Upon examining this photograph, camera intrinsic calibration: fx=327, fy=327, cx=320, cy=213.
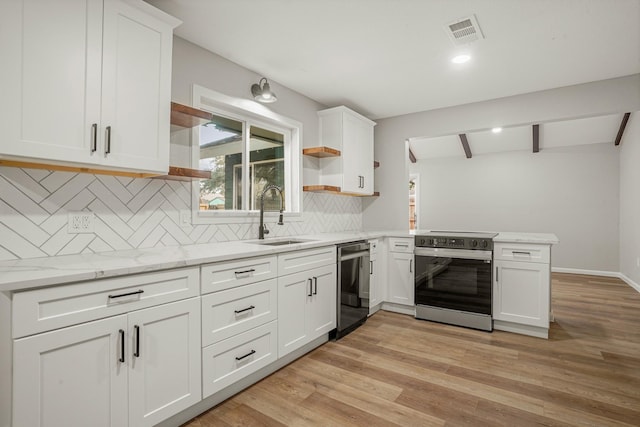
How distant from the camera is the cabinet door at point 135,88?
5.71ft

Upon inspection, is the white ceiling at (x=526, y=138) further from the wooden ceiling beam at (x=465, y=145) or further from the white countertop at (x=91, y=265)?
the white countertop at (x=91, y=265)

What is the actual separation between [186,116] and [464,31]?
211cm

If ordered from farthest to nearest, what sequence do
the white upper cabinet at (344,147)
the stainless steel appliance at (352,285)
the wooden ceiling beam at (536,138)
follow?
the wooden ceiling beam at (536,138) < the white upper cabinet at (344,147) < the stainless steel appliance at (352,285)

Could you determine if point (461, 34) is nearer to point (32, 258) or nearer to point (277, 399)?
point (277, 399)

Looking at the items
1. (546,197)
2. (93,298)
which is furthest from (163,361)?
(546,197)

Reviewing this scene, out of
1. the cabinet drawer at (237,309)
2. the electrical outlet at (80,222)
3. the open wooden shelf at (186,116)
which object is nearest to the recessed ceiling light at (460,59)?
the open wooden shelf at (186,116)

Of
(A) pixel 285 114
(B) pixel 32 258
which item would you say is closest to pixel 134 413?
(B) pixel 32 258

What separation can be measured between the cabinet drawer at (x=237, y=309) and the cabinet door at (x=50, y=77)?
1.02 metres

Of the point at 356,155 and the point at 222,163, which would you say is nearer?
the point at 222,163

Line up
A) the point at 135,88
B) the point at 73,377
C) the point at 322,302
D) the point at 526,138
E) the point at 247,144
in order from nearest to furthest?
1. the point at 73,377
2. the point at 135,88
3. the point at 322,302
4. the point at 247,144
5. the point at 526,138

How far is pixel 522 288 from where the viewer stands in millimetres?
3123

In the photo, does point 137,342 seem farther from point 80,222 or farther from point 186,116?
point 186,116

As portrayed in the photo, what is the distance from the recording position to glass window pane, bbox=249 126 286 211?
328 cm

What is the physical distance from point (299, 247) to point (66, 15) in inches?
73.3
